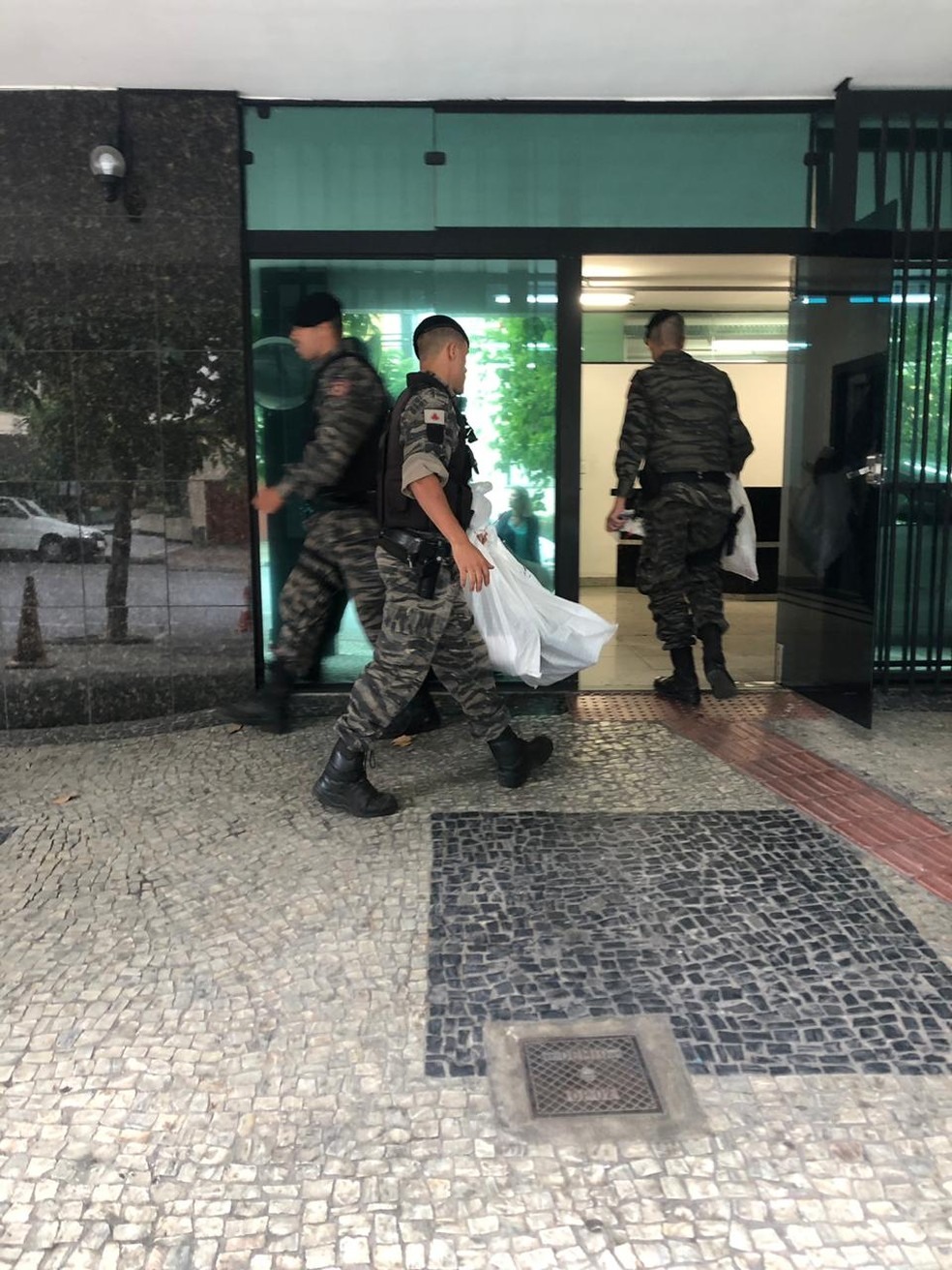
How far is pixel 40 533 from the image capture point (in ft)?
16.7

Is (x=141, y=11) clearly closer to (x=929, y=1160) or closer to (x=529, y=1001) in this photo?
(x=529, y=1001)

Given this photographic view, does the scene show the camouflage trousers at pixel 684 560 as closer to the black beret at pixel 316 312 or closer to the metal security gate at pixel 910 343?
the metal security gate at pixel 910 343

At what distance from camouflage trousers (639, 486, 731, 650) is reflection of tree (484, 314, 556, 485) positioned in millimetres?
663

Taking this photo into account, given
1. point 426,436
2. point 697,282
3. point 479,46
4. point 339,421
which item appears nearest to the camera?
point 426,436

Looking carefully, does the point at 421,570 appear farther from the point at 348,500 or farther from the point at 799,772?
the point at 799,772

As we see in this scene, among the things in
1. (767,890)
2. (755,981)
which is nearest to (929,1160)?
(755,981)

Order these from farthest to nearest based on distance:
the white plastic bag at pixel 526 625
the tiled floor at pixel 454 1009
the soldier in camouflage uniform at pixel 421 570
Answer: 1. the white plastic bag at pixel 526 625
2. the soldier in camouflage uniform at pixel 421 570
3. the tiled floor at pixel 454 1009

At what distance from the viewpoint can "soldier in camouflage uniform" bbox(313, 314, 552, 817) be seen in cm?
356

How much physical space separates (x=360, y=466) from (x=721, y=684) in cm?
214

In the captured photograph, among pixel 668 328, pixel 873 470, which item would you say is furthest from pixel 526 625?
pixel 668 328

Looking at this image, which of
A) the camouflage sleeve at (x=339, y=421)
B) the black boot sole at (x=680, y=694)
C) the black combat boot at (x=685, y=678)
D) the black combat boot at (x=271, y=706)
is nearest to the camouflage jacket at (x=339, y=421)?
the camouflage sleeve at (x=339, y=421)

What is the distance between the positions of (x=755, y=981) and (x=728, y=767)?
175 cm

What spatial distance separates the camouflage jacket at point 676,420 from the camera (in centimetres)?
509

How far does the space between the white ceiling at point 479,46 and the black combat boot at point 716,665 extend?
2.69 meters
